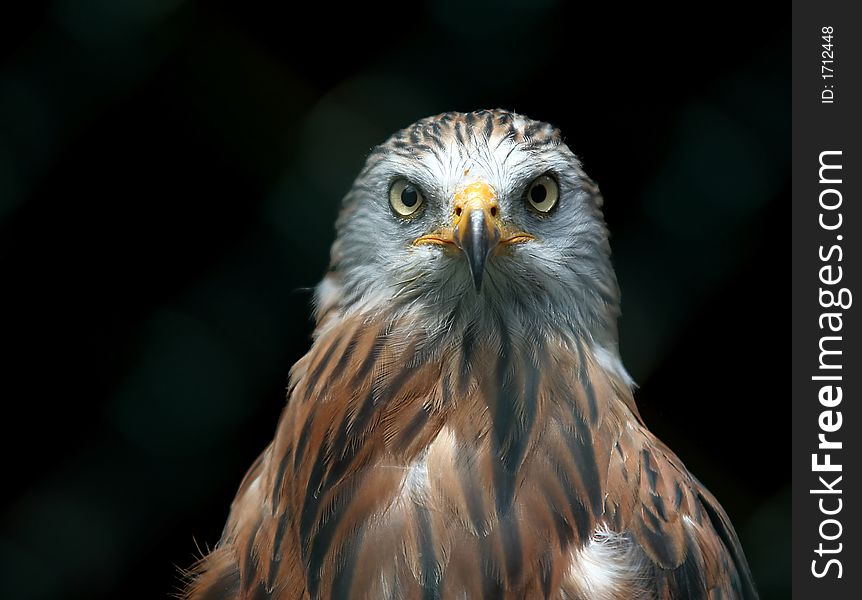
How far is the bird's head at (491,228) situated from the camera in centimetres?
90

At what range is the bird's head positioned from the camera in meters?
0.90

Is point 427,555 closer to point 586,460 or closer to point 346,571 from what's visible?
point 346,571

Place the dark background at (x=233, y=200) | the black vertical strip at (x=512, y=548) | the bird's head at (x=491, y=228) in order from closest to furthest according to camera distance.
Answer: the black vertical strip at (x=512, y=548) → the bird's head at (x=491, y=228) → the dark background at (x=233, y=200)

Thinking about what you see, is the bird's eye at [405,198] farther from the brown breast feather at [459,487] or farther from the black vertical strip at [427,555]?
the black vertical strip at [427,555]

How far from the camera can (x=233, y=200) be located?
4.67ft

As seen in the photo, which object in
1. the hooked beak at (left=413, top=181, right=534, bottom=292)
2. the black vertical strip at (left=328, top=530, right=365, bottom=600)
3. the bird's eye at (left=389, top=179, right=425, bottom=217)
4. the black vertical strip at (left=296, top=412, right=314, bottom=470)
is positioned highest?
the bird's eye at (left=389, top=179, right=425, bottom=217)

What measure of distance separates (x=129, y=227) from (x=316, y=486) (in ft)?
2.46

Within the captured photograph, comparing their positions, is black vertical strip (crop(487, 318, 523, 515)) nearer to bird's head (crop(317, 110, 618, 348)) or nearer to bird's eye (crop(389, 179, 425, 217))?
bird's head (crop(317, 110, 618, 348))

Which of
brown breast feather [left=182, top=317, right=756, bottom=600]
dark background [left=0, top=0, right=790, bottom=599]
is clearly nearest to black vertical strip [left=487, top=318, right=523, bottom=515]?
brown breast feather [left=182, top=317, right=756, bottom=600]

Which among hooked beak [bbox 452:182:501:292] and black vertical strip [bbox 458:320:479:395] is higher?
hooked beak [bbox 452:182:501:292]

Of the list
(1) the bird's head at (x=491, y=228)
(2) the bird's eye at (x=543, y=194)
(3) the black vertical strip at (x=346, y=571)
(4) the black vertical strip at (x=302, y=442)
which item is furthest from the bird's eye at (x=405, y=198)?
(3) the black vertical strip at (x=346, y=571)

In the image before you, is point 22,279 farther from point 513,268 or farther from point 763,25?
point 763,25

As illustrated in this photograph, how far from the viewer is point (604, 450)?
2.86ft

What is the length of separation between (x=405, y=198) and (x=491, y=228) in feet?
0.48
